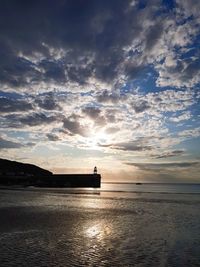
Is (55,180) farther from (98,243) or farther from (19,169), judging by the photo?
(98,243)

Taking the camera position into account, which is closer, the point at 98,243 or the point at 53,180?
the point at 98,243

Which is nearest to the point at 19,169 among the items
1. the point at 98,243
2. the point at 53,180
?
the point at 53,180

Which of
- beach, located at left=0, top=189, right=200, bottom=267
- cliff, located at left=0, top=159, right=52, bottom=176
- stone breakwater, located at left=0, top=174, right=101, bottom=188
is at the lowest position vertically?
beach, located at left=0, top=189, right=200, bottom=267

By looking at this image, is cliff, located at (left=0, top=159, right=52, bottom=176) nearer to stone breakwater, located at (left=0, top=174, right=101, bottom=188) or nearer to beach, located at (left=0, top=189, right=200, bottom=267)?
stone breakwater, located at (left=0, top=174, right=101, bottom=188)

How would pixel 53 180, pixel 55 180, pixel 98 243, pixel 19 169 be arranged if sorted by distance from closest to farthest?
pixel 98 243 → pixel 53 180 → pixel 55 180 → pixel 19 169

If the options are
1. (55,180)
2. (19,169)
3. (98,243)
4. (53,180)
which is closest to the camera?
(98,243)

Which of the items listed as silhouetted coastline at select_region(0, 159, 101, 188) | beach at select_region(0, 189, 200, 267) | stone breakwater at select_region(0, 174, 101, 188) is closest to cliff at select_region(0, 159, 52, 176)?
silhouetted coastline at select_region(0, 159, 101, 188)

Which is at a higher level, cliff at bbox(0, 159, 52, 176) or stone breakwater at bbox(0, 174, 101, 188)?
cliff at bbox(0, 159, 52, 176)

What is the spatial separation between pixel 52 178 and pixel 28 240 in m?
114

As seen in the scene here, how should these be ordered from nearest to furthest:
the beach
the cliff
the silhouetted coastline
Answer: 1. the beach
2. the silhouetted coastline
3. the cliff

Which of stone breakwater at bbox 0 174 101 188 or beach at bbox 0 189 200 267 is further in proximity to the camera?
stone breakwater at bbox 0 174 101 188

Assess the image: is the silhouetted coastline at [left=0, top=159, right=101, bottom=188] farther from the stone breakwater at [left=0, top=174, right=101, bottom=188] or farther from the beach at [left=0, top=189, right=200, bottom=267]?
the beach at [left=0, top=189, right=200, bottom=267]

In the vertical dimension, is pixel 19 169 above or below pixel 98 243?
above

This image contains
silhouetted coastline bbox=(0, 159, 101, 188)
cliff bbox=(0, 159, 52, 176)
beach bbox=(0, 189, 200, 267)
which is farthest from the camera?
cliff bbox=(0, 159, 52, 176)
